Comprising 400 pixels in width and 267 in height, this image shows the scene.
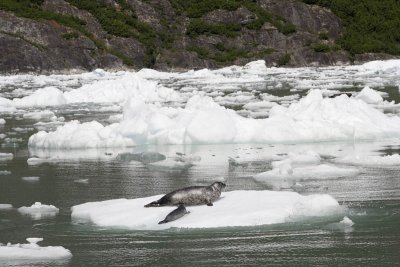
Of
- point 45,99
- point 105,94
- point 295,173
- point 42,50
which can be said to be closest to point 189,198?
point 295,173

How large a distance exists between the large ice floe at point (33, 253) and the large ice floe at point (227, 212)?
3.58 feet

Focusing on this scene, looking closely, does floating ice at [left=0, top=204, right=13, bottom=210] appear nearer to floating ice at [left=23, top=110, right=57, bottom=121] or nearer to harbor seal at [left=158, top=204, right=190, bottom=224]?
harbor seal at [left=158, top=204, right=190, bottom=224]

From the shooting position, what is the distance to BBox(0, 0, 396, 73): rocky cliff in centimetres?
6184

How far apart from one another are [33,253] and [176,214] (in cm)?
169

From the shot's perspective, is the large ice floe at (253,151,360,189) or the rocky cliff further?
the rocky cliff

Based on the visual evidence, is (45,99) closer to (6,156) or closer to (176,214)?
(6,156)

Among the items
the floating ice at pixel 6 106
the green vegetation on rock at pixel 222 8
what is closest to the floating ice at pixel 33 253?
the floating ice at pixel 6 106

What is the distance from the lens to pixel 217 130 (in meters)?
15.5

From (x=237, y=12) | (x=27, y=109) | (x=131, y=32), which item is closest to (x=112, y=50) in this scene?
(x=131, y=32)

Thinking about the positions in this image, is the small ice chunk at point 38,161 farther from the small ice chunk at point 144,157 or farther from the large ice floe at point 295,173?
the large ice floe at point 295,173

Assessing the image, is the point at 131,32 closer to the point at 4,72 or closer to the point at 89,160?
the point at 4,72

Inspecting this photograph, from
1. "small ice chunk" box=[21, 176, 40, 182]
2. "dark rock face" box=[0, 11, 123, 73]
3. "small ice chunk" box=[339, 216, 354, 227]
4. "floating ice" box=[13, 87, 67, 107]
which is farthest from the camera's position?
"dark rock face" box=[0, 11, 123, 73]

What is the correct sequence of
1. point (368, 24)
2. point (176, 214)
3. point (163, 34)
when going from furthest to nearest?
point (368, 24), point (163, 34), point (176, 214)

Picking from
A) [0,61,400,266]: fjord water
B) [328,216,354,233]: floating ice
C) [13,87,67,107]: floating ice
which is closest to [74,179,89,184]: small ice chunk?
[0,61,400,266]: fjord water
